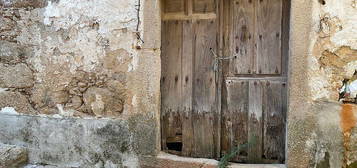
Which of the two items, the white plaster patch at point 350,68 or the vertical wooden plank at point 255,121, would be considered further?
the vertical wooden plank at point 255,121

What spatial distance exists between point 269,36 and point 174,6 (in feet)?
3.00

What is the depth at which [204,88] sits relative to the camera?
10.8ft

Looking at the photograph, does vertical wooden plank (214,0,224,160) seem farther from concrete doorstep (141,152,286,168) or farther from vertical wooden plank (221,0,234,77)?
concrete doorstep (141,152,286,168)

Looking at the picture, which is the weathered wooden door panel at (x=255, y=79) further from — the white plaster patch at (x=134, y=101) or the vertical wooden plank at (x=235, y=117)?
the white plaster patch at (x=134, y=101)

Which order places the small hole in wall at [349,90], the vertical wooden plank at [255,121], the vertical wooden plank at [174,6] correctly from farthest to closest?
1. the vertical wooden plank at [174,6]
2. the vertical wooden plank at [255,121]
3. the small hole in wall at [349,90]

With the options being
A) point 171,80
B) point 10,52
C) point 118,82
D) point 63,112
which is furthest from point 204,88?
point 10,52

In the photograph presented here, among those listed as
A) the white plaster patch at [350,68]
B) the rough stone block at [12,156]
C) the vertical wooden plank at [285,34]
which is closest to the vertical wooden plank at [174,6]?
the vertical wooden plank at [285,34]

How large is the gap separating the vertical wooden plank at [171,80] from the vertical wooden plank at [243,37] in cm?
51

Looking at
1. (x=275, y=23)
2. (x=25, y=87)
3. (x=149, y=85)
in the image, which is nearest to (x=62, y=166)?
(x=25, y=87)

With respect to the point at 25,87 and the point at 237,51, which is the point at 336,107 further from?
the point at 25,87

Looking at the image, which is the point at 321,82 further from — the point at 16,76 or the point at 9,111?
the point at 9,111

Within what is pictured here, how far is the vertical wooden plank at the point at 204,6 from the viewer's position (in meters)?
3.27

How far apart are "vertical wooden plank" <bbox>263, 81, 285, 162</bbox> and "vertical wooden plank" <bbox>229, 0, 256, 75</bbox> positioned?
9.7 inches

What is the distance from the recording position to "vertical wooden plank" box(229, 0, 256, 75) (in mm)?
3166
